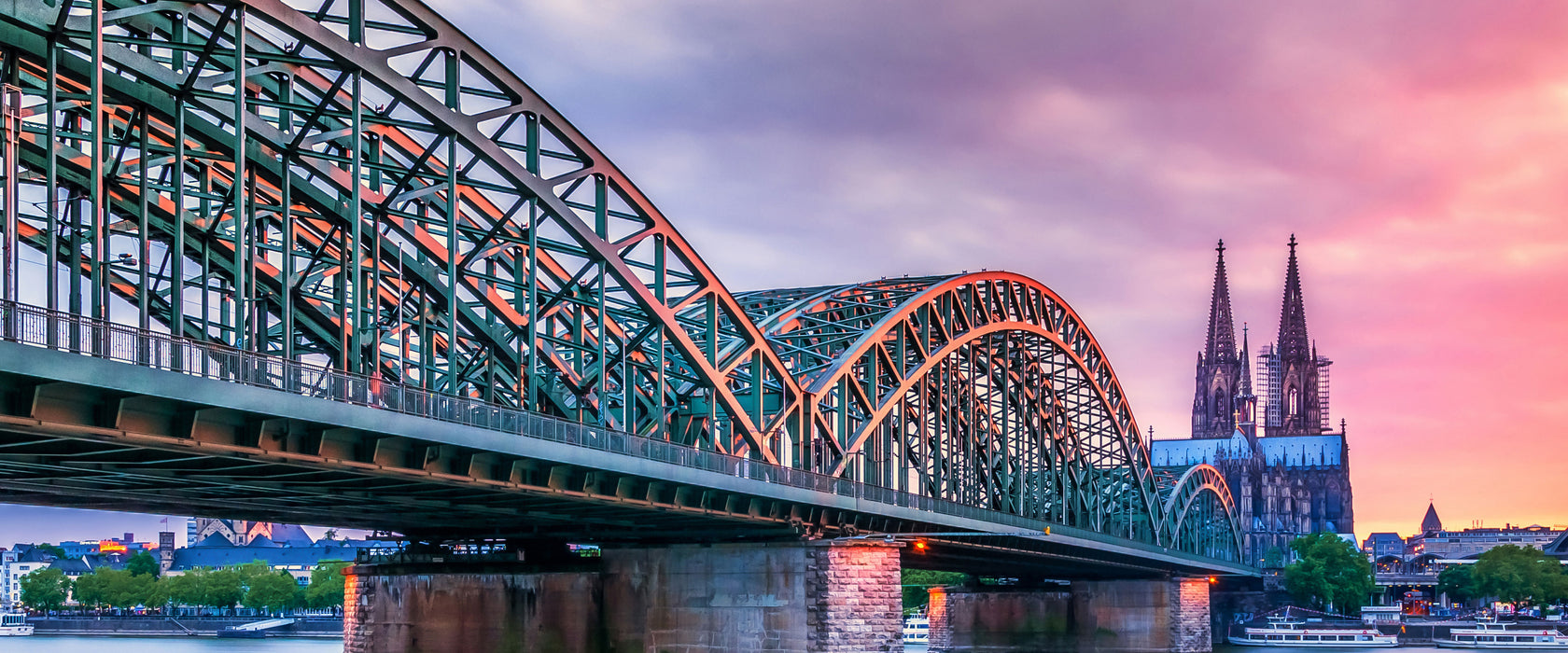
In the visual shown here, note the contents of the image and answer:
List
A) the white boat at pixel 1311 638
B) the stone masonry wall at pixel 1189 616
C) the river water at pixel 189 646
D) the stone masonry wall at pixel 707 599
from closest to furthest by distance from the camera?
the stone masonry wall at pixel 707 599 < the stone masonry wall at pixel 1189 616 < the white boat at pixel 1311 638 < the river water at pixel 189 646

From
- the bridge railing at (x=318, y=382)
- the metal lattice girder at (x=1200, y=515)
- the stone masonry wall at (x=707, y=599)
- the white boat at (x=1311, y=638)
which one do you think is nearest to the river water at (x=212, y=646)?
the white boat at (x=1311, y=638)

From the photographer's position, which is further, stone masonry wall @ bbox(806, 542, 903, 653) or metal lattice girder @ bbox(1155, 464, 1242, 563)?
metal lattice girder @ bbox(1155, 464, 1242, 563)

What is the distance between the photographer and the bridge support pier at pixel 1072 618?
12506 cm

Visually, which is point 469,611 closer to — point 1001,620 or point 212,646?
point 1001,620

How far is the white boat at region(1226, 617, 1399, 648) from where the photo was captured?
166 meters

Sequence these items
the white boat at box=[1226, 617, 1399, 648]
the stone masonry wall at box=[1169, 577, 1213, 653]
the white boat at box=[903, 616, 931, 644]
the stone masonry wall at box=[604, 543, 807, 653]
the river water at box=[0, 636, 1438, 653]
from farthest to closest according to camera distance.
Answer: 1. the white boat at box=[903, 616, 931, 644]
2. the white boat at box=[1226, 617, 1399, 648]
3. the river water at box=[0, 636, 1438, 653]
4. the stone masonry wall at box=[1169, 577, 1213, 653]
5. the stone masonry wall at box=[604, 543, 807, 653]

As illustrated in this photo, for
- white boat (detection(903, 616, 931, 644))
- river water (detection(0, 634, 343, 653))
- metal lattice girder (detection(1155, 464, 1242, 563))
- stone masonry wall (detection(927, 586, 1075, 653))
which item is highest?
metal lattice girder (detection(1155, 464, 1242, 563))

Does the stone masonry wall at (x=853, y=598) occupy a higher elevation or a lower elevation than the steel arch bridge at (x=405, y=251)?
lower

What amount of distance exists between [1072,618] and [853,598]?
62843 millimetres

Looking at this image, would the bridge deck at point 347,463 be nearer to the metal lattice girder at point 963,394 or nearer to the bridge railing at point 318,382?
the bridge railing at point 318,382

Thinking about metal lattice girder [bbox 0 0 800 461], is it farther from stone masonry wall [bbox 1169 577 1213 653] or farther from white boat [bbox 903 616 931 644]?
white boat [bbox 903 616 931 644]

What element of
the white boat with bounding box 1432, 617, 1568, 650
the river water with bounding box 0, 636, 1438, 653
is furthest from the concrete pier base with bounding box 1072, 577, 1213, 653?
the white boat with bounding box 1432, 617, 1568, 650

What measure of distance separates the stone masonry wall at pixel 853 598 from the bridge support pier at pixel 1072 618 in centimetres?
5757

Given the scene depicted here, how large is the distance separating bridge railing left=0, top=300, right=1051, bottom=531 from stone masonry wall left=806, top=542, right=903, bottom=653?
342 centimetres
